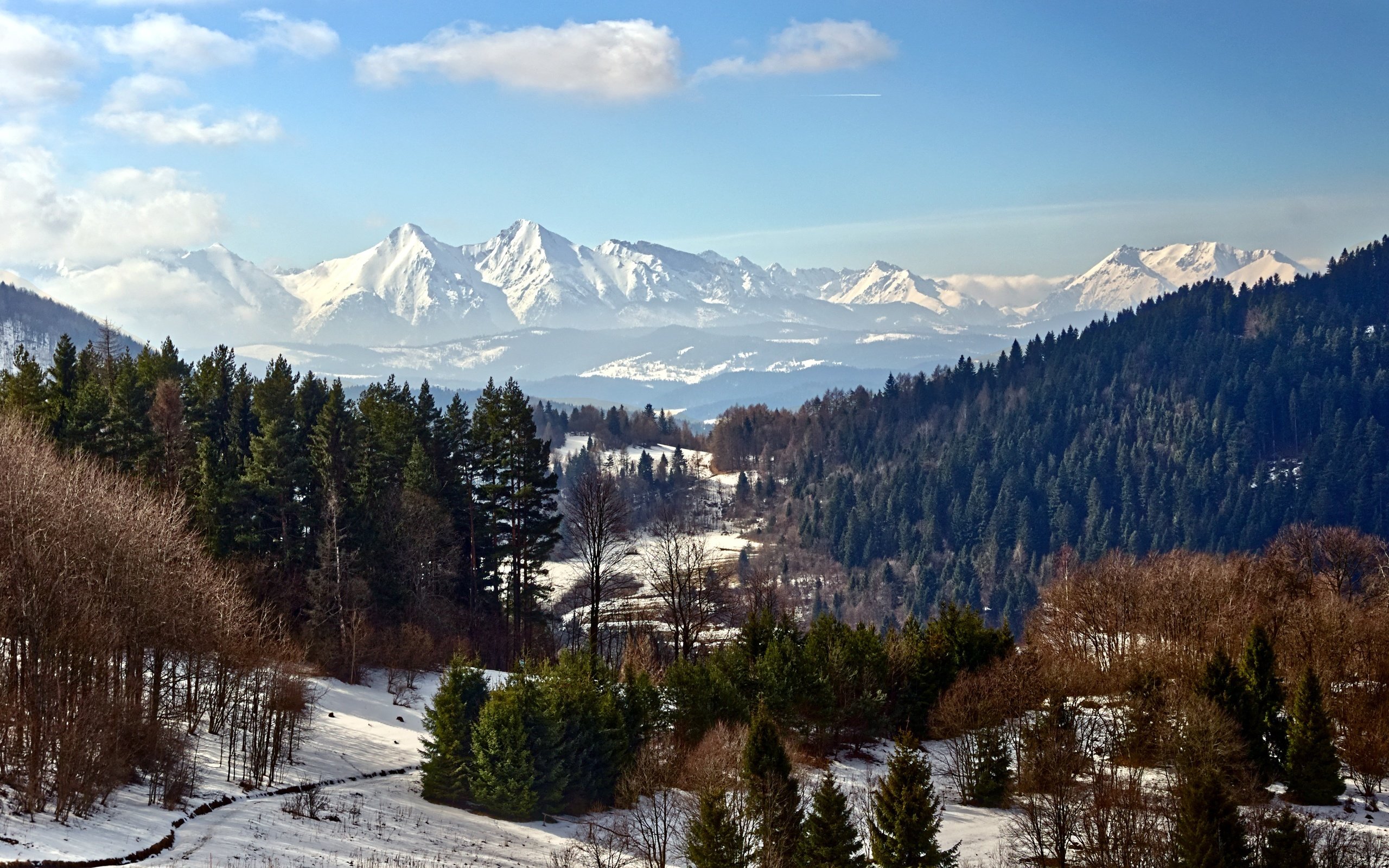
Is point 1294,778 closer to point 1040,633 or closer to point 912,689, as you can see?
point 912,689

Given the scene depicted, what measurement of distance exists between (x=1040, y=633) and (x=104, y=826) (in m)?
53.1

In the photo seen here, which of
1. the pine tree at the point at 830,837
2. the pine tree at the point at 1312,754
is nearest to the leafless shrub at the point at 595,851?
the pine tree at the point at 830,837

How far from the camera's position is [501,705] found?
1489 inches

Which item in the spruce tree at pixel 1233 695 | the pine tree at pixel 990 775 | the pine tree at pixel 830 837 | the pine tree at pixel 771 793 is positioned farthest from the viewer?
the pine tree at pixel 990 775

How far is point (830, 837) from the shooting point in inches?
1195

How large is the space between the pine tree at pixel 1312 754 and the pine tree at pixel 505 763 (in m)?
26.2

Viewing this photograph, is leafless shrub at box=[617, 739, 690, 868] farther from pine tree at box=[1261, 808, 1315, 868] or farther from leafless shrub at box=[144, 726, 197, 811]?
pine tree at box=[1261, 808, 1315, 868]

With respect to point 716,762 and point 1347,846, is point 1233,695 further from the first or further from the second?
point 716,762

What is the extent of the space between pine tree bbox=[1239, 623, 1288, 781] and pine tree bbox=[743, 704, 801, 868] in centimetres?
1938

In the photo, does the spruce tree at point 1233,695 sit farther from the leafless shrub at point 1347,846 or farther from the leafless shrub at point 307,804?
the leafless shrub at point 307,804

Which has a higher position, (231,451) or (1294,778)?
(231,451)

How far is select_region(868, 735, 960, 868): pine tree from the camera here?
3061cm

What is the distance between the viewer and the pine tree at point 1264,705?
1633 inches

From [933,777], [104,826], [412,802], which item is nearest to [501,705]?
[412,802]
